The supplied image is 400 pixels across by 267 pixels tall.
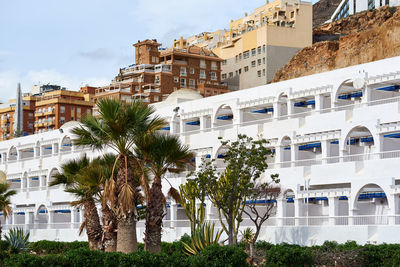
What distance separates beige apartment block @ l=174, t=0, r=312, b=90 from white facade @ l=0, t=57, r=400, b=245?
3915 centimetres

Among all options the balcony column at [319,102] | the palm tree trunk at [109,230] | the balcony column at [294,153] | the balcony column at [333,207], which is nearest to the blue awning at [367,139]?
the balcony column at [319,102]

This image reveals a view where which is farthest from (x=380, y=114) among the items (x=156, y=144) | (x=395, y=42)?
(x=395, y=42)

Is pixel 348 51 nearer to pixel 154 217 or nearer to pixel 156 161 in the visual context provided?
pixel 156 161

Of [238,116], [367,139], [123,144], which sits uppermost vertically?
[238,116]

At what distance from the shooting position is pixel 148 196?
27500mm

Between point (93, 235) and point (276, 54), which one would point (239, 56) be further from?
point (93, 235)

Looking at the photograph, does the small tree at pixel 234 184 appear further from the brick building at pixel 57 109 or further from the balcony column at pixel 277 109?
the brick building at pixel 57 109

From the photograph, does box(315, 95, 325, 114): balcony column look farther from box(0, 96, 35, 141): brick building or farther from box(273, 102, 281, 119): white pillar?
box(0, 96, 35, 141): brick building

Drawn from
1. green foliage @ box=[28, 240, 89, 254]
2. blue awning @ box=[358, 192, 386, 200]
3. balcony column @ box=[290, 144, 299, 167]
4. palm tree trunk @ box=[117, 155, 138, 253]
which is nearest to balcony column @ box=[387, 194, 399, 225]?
blue awning @ box=[358, 192, 386, 200]

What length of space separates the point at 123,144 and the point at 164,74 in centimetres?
6665

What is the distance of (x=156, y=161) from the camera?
1069 inches

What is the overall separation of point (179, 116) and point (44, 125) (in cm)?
5894

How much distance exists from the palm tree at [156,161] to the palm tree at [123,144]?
550 mm

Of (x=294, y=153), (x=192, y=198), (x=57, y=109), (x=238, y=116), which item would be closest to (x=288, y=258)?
(x=192, y=198)
